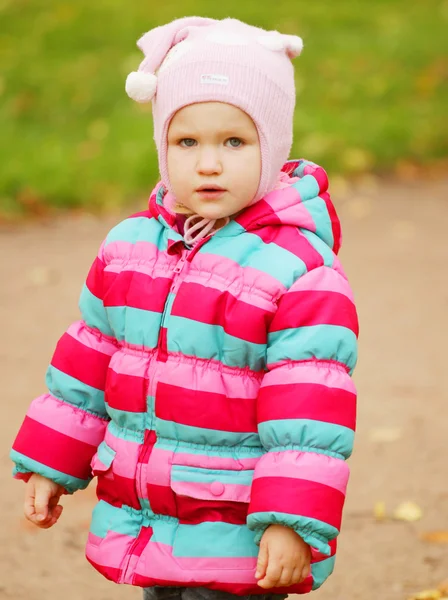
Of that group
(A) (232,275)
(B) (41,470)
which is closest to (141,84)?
(A) (232,275)

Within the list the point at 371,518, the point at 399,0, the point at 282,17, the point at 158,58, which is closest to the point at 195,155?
the point at 158,58

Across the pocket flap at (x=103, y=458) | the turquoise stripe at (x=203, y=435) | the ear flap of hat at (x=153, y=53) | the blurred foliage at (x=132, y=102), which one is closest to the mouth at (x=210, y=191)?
the ear flap of hat at (x=153, y=53)

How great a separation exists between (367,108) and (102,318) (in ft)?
22.9

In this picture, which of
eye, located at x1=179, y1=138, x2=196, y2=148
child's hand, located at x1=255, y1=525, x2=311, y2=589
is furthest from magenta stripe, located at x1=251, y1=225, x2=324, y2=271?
child's hand, located at x1=255, y1=525, x2=311, y2=589

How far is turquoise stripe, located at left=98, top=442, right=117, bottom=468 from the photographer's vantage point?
233 cm

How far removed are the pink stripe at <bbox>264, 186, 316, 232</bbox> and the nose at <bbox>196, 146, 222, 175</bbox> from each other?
0.15 m

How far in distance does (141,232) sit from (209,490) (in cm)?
57

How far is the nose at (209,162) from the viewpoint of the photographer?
86.7 inches

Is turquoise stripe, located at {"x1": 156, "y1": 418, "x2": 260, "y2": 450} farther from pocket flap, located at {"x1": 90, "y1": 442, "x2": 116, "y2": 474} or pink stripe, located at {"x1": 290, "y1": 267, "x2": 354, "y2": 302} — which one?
pink stripe, located at {"x1": 290, "y1": 267, "x2": 354, "y2": 302}

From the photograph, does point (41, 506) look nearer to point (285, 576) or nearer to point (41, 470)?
point (41, 470)

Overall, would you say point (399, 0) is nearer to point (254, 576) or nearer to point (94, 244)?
point (94, 244)

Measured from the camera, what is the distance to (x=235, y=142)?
2.26 meters

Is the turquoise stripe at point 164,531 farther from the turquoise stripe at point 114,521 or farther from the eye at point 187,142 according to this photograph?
the eye at point 187,142

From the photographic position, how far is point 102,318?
96.7 inches
